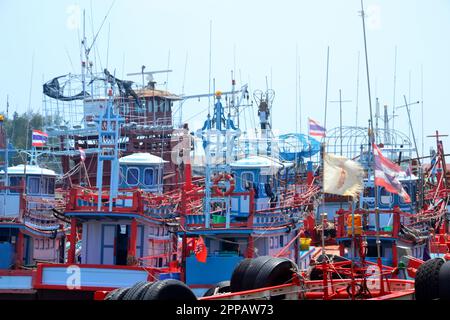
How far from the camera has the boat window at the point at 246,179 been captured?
28.7 meters

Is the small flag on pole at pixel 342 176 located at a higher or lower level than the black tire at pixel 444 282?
higher

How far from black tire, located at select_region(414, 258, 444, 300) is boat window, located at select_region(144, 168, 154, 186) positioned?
582 inches

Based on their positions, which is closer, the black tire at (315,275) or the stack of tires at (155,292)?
the stack of tires at (155,292)

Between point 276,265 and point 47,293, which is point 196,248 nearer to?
point 47,293

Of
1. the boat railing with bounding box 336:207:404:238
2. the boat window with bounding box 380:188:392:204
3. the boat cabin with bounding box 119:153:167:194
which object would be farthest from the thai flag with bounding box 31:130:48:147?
the boat window with bounding box 380:188:392:204

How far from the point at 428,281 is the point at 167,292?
478 cm

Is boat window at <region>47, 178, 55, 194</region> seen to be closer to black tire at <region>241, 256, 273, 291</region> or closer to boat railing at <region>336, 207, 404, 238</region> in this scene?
boat railing at <region>336, 207, 404, 238</region>

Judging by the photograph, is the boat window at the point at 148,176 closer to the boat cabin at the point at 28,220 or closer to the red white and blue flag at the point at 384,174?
the boat cabin at the point at 28,220

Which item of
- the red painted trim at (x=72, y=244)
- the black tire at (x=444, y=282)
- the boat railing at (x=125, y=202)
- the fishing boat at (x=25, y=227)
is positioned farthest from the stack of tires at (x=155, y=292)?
the fishing boat at (x=25, y=227)

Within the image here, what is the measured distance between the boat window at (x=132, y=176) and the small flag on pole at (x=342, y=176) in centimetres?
1436

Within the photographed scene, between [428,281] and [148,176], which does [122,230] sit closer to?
[148,176]

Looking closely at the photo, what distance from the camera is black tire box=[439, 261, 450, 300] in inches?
625

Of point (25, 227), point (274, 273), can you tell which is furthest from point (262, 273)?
point (25, 227)

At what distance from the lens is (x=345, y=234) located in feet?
94.3
